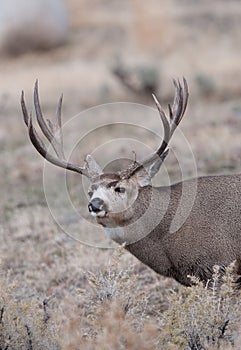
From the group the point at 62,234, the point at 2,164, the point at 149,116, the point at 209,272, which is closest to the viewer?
the point at 209,272

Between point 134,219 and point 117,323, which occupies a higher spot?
point 134,219

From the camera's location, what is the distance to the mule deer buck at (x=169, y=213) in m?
5.68

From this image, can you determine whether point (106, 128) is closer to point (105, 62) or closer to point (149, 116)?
point (149, 116)

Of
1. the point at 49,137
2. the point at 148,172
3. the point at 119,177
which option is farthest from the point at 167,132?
the point at 49,137

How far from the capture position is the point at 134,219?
5.90 meters

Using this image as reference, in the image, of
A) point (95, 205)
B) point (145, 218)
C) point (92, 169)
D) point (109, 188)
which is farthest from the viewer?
point (92, 169)

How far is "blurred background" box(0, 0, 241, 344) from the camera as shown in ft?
29.2

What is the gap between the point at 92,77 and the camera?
22234mm

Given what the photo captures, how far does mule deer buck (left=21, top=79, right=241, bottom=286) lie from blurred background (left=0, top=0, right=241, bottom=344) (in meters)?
1.80

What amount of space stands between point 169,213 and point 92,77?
16.6 metres

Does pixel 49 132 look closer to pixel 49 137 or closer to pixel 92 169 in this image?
pixel 49 137

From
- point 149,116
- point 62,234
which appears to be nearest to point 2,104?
point 149,116

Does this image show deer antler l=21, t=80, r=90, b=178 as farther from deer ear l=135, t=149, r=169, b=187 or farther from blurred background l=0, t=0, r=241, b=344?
blurred background l=0, t=0, r=241, b=344

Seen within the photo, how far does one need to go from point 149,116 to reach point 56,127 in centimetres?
1012
